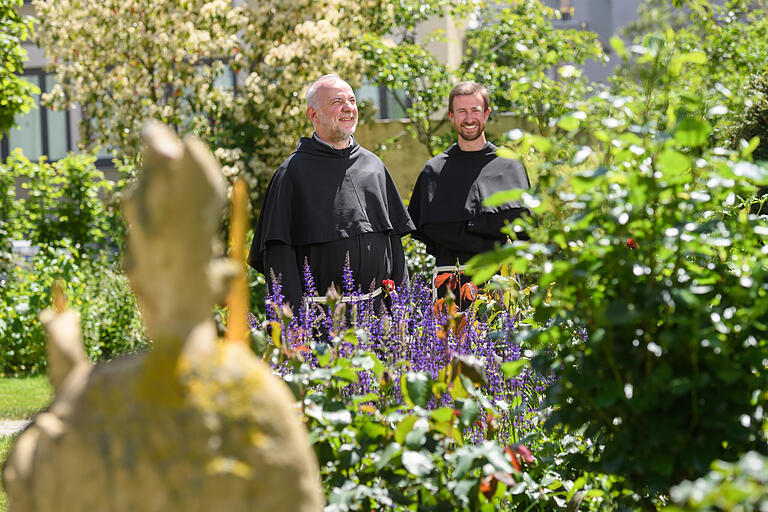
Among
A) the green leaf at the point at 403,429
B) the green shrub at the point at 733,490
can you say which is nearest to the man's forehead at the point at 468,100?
the green leaf at the point at 403,429

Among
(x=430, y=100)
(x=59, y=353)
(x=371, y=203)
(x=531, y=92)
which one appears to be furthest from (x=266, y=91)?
(x=59, y=353)

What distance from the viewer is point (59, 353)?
167cm

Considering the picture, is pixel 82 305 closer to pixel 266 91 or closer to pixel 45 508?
pixel 266 91

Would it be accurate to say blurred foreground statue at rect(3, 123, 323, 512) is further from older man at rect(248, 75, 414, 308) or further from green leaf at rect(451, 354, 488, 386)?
older man at rect(248, 75, 414, 308)

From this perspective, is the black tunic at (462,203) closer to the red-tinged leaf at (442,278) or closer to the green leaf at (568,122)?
the red-tinged leaf at (442,278)

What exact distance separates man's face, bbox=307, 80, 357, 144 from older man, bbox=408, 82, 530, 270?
74 centimetres

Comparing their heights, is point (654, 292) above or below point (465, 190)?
above

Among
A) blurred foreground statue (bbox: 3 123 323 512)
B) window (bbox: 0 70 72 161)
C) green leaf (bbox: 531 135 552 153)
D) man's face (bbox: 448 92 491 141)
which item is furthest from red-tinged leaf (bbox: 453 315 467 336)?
window (bbox: 0 70 72 161)

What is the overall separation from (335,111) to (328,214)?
51 cm

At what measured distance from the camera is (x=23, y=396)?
800 cm

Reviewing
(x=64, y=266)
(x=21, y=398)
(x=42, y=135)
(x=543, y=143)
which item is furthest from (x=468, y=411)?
(x=42, y=135)

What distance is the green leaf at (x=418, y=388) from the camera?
2301 mm

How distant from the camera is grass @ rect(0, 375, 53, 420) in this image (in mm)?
7004

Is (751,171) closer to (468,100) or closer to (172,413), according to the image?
(172,413)
